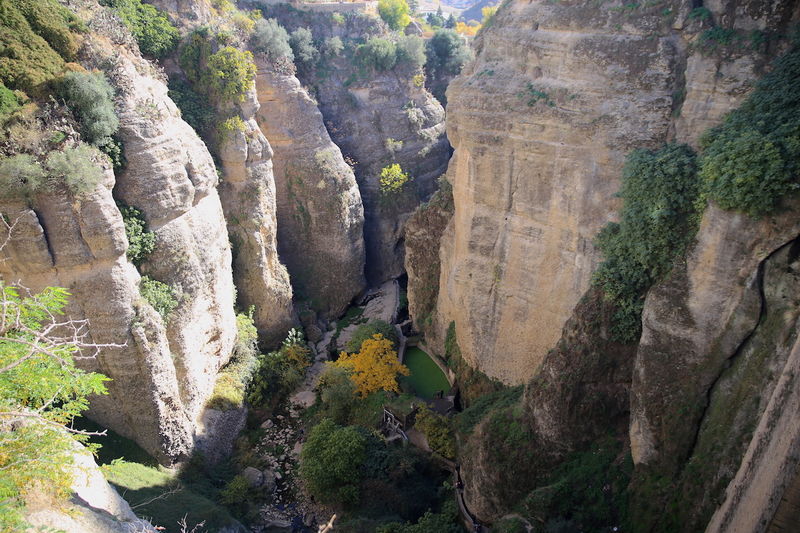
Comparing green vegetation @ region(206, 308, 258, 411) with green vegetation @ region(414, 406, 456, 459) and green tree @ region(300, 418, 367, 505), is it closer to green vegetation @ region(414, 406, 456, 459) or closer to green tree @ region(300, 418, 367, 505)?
green tree @ region(300, 418, 367, 505)

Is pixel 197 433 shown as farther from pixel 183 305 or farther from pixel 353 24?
pixel 353 24

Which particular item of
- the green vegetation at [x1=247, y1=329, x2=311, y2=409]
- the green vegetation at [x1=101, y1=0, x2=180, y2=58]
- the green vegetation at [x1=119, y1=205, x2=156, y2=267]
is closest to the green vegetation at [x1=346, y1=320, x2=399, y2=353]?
the green vegetation at [x1=247, y1=329, x2=311, y2=409]

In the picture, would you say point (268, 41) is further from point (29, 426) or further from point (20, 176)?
point (29, 426)

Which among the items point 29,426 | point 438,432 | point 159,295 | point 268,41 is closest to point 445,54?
point 268,41

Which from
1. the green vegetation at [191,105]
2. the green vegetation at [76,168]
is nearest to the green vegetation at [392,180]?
the green vegetation at [191,105]

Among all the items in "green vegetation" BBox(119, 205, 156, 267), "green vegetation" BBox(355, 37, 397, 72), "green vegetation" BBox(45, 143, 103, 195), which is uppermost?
"green vegetation" BBox(355, 37, 397, 72)
